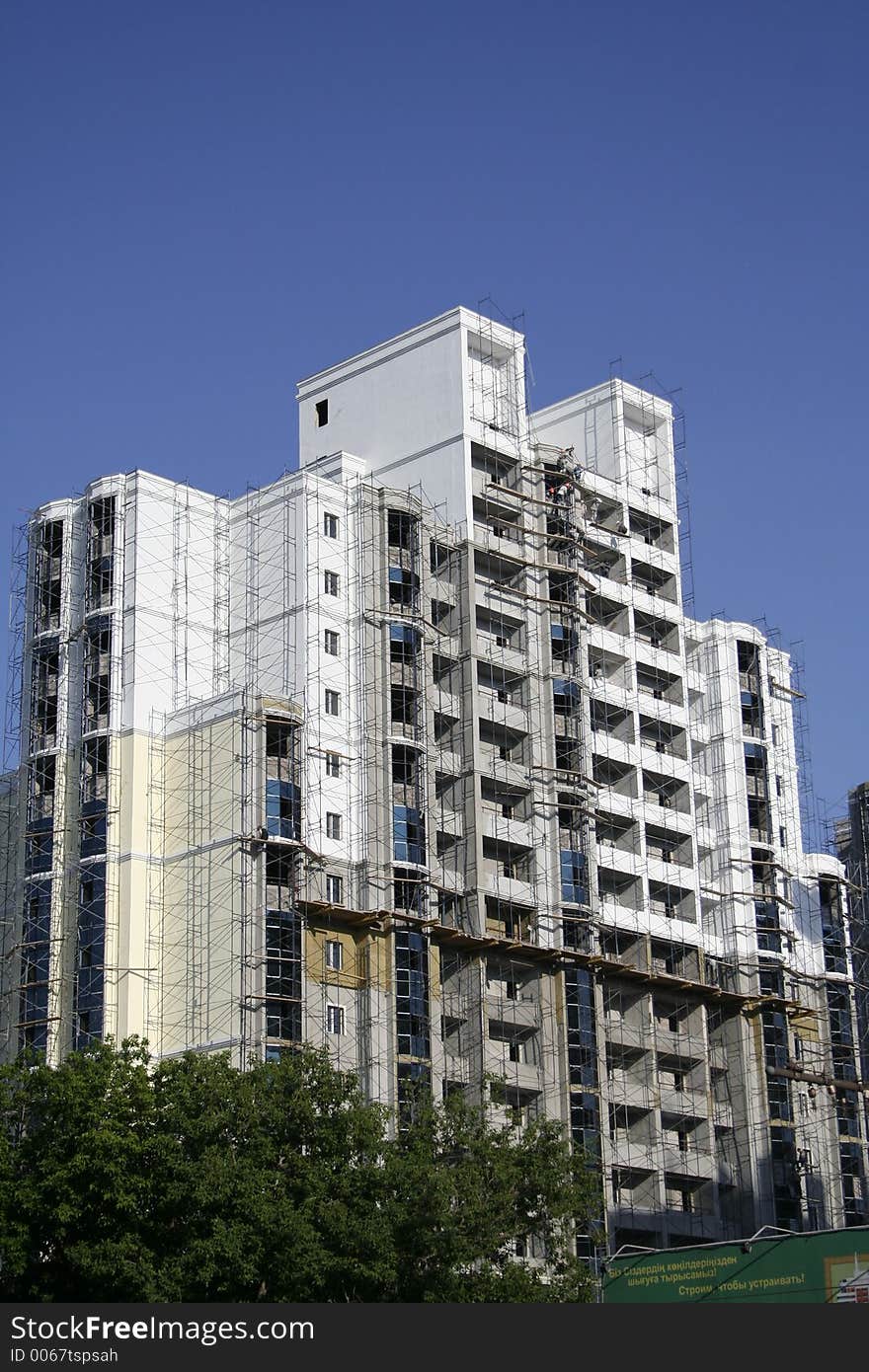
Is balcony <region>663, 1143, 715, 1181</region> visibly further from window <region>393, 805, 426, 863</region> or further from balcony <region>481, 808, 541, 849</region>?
window <region>393, 805, 426, 863</region>

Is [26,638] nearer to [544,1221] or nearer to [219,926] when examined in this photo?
[219,926]

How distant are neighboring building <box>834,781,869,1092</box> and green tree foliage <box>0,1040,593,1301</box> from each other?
6424cm

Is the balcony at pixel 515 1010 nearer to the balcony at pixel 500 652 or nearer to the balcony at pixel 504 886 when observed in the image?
the balcony at pixel 504 886

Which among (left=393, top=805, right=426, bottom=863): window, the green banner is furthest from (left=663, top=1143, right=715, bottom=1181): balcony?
the green banner

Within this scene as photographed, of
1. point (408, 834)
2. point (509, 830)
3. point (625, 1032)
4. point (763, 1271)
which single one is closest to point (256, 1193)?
point (763, 1271)

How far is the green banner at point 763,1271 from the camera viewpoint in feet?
165

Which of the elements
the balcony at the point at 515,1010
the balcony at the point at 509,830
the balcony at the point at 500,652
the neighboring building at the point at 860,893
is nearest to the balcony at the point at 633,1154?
the balcony at the point at 515,1010

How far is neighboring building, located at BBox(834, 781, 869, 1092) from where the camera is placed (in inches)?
4985

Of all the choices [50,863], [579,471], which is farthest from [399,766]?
[579,471]

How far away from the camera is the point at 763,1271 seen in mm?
51938

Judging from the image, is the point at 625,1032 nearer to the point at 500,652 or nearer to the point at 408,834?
the point at 408,834

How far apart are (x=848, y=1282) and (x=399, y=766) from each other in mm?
46057

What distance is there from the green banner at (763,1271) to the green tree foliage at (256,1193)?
5.51 m

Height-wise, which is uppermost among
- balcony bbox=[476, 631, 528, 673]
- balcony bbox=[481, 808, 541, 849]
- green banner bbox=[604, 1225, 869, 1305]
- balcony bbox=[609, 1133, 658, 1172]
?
balcony bbox=[476, 631, 528, 673]
